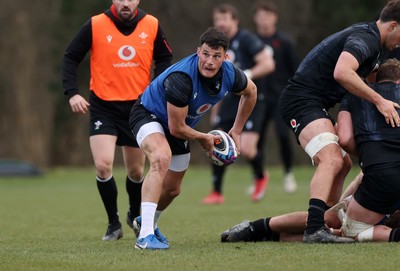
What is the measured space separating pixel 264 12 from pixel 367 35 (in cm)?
693

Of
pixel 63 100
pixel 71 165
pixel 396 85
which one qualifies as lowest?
pixel 71 165

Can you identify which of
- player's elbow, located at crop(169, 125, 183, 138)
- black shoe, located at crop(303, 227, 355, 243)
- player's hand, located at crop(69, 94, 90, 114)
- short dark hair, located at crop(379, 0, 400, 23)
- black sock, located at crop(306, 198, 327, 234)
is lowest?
black shoe, located at crop(303, 227, 355, 243)

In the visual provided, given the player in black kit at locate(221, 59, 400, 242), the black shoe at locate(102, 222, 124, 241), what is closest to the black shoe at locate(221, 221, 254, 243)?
the player in black kit at locate(221, 59, 400, 242)

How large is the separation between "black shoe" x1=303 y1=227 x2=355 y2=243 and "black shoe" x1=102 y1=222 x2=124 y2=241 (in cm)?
199

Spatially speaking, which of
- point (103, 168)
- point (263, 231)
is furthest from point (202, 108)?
point (103, 168)

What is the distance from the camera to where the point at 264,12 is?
44.9 ft

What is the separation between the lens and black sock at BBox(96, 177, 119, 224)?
8.09 m

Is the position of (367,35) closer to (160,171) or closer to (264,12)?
(160,171)

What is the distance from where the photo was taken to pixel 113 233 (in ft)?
26.3

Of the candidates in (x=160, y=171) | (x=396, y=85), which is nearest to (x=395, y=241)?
(x=396, y=85)

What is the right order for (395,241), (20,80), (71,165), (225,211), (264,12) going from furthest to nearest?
(71,165) < (20,80) < (264,12) < (225,211) < (395,241)

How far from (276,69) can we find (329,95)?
23.2 ft

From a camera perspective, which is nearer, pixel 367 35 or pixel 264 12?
pixel 367 35

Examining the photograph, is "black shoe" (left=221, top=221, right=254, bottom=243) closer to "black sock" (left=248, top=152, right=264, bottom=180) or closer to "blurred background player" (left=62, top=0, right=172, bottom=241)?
"blurred background player" (left=62, top=0, right=172, bottom=241)
